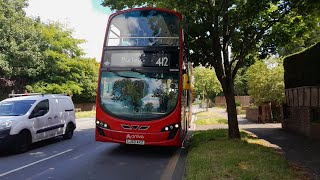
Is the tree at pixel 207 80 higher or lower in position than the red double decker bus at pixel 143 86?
A: higher

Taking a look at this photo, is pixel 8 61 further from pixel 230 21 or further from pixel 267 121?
pixel 230 21

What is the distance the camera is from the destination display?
11.3 metres

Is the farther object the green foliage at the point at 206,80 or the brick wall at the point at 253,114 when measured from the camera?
the green foliage at the point at 206,80

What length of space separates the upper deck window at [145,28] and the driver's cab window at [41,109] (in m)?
3.66

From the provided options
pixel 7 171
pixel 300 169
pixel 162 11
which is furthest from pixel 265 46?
pixel 7 171

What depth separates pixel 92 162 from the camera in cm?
996

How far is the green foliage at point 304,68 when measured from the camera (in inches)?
568

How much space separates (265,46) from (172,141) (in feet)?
19.3

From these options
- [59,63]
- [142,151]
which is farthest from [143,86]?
[59,63]

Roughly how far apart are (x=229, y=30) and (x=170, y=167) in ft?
21.3

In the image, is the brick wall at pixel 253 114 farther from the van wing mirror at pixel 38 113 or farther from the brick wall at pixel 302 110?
the van wing mirror at pixel 38 113

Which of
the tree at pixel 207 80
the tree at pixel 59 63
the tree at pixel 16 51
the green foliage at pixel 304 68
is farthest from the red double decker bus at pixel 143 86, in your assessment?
the tree at pixel 207 80

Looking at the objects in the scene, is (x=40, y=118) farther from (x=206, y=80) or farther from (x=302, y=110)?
(x=206, y=80)

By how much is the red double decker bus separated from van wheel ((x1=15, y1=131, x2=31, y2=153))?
2.49 m
